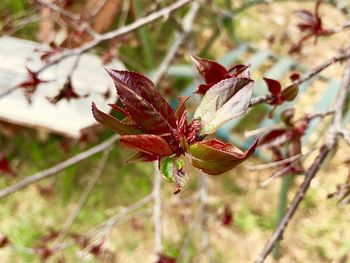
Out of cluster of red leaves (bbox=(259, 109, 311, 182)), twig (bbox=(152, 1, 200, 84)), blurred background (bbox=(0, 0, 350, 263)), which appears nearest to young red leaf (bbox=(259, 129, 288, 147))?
cluster of red leaves (bbox=(259, 109, 311, 182))

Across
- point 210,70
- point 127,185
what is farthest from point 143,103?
point 127,185

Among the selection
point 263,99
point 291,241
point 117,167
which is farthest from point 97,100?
point 263,99

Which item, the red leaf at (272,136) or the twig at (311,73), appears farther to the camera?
the red leaf at (272,136)

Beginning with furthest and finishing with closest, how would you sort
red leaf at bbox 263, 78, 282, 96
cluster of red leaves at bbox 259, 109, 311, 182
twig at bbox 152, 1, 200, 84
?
twig at bbox 152, 1, 200, 84
cluster of red leaves at bbox 259, 109, 311, 182
red leaf at bbox 263, 78, 282, 96

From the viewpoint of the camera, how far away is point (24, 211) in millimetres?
2395

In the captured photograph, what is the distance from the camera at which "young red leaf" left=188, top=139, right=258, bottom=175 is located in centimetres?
48

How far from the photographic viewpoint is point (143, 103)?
498 mm

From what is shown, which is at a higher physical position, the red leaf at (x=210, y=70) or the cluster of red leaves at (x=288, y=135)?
the red leaf at (x=210, y=70)

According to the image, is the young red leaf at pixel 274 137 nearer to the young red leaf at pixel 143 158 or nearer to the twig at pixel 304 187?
the twig at pixel 304 187

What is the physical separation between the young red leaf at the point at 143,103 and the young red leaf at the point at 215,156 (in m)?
0.04

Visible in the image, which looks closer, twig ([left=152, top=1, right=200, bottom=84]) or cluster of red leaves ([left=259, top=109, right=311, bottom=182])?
cluster of red leaves ([left=259, top=109, right=311, bottom=182])

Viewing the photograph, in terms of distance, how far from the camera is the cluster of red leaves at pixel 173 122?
48 cm

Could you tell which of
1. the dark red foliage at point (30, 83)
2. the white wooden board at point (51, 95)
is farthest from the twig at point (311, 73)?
the white wooden board at point (51, 95)

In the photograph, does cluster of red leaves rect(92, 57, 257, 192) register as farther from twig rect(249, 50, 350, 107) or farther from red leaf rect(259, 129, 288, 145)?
red leaf rect(259, 129, 288, 145)
